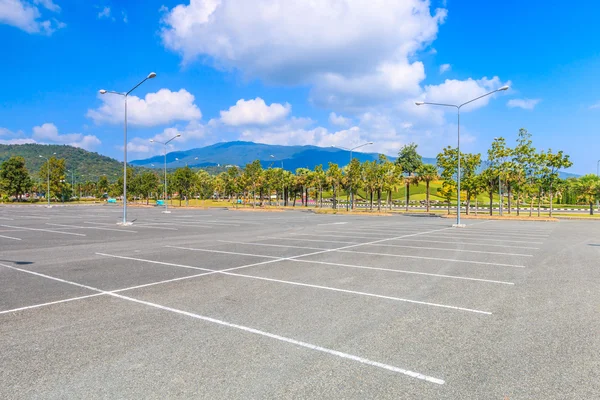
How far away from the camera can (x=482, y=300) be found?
24.3 ft

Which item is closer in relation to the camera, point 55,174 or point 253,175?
point 253,175

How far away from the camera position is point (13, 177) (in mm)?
94500

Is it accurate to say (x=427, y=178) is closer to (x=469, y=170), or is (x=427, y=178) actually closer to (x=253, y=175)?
(x=469, y=170)

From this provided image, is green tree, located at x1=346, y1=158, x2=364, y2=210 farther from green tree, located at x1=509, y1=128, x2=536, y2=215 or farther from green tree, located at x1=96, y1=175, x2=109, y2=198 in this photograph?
green tree, located at x1=96, y1=175, x2=109, y2=198

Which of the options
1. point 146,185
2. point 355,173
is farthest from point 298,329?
point 146,185

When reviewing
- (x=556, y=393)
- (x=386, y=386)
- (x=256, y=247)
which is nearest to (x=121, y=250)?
(x=256, y=247)

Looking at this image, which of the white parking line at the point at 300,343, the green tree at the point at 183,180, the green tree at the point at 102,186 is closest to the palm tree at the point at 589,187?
the green tree at the point at 183,180

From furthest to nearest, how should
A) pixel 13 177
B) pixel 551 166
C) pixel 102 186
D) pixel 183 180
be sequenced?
pixel 102 186
pixel 13 177
pixel 183 180
pixel 551 166

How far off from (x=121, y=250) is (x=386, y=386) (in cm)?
1250

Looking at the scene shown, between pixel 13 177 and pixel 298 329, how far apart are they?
113538 millimetres

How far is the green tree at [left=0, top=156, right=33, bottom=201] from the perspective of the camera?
93375 mm

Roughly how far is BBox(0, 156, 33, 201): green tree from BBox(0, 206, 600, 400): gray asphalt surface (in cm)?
10295

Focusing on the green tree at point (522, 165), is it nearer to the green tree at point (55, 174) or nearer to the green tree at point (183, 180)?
the green tree at point (183, 180)

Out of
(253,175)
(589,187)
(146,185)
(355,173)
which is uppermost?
(253,175)
